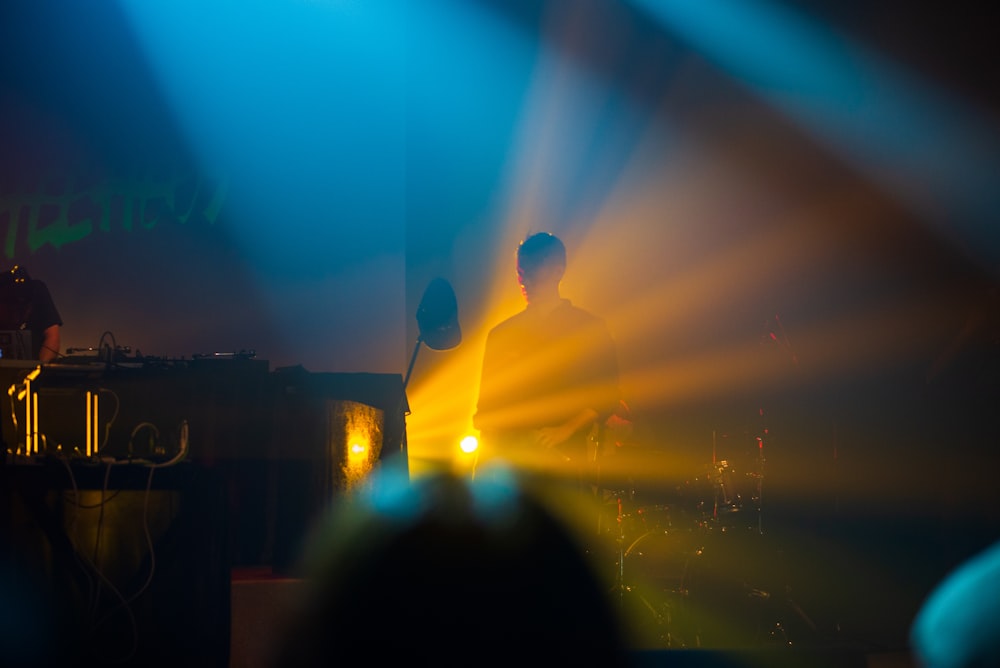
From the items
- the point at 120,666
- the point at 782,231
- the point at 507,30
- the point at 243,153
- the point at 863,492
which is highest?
the point at 507,30

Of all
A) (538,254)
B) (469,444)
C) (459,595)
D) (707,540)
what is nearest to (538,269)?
(538,254)

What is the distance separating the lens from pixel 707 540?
4699 millimetres

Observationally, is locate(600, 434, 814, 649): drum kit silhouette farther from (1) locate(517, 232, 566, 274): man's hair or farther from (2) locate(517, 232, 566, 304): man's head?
(1) locate(517, 232, 566, 274): man's hair

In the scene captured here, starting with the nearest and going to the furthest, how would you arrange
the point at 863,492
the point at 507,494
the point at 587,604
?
the point at 587,604, the point at 507,494, the point at 863,492

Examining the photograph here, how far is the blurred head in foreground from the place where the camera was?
43.1 inches

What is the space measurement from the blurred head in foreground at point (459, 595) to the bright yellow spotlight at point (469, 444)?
4331 mm

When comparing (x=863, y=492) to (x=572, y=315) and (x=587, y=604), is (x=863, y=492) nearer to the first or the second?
(x=572, y=315)

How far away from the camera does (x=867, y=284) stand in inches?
216

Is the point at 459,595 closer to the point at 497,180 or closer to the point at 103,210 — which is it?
the point at 497,180

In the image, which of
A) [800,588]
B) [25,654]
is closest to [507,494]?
[25,654]

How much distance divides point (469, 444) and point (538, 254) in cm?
127

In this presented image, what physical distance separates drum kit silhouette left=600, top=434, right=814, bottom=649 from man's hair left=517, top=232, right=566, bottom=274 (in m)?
1.20

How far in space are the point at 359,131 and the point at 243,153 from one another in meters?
0.70

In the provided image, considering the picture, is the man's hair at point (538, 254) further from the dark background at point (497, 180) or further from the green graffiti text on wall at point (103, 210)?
the green graffiti text on wall at point (103, 210)
